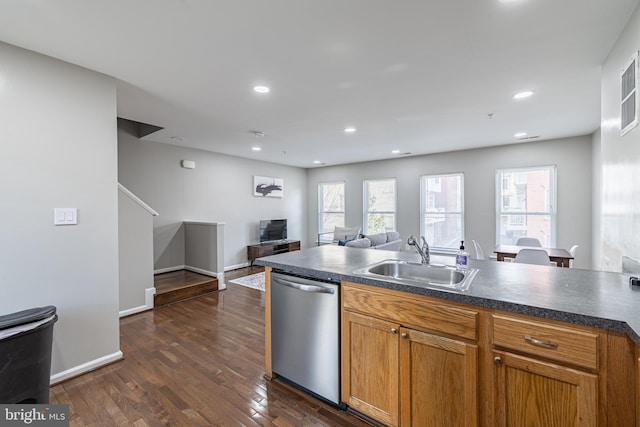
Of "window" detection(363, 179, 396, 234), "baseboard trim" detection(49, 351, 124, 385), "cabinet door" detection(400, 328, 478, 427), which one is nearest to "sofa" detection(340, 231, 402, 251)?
"window" detection(363, 179, 396, 234)

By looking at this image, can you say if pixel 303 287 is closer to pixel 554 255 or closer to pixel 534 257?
pixel 534 257

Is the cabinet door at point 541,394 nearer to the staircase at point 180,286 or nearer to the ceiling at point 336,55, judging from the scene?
the ceiling at point 336,55

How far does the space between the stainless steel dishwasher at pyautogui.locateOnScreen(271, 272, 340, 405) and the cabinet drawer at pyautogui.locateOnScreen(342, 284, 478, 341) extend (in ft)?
0.50

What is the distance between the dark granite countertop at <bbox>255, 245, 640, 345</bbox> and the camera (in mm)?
1101

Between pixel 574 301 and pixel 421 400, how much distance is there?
0.90 m

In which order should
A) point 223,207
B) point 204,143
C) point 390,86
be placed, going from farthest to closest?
point 223,207 → point 204,143 → point 390,86

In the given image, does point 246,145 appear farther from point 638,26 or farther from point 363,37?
point 638,26

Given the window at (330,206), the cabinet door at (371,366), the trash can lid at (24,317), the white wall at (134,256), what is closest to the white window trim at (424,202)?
the window at (330,206)

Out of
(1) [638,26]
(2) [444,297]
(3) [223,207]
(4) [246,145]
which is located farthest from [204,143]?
(1) [638,26]

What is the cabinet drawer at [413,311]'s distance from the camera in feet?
4.47

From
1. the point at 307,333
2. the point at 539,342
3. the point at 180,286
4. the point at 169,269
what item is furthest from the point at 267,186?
the point at 539,342

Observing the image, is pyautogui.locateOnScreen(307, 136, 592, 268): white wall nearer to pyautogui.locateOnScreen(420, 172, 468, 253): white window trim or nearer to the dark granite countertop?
pyautogui.locateOnScreen(420, 172, 468, 253): white window trim

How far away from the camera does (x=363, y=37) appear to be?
1.92 m

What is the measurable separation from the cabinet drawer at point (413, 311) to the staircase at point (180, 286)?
10.6 feet
